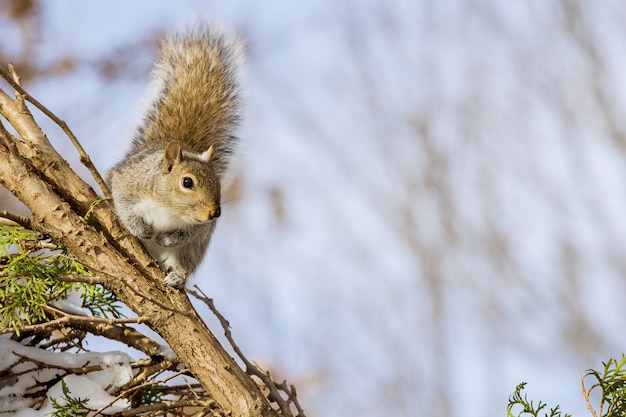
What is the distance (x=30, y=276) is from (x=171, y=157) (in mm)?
1016

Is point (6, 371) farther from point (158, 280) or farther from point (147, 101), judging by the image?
point (147, 101)

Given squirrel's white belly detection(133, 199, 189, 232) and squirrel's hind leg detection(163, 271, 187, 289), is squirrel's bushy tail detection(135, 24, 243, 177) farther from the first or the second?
squirrel's hind leg detection(163, 271, 187, 289)

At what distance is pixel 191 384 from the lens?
63.7 inches

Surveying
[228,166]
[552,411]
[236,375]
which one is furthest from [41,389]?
[228,166]

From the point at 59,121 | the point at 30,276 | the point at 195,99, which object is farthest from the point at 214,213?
the point at 30,276

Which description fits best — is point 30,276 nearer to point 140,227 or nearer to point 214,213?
point 140,227

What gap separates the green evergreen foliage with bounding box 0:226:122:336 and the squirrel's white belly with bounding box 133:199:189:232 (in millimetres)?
678

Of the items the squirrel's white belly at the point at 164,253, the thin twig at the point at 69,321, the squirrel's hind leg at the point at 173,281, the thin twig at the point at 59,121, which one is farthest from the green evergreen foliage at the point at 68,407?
the squirrel's white belly at the point at 164,253

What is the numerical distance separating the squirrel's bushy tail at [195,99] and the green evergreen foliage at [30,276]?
48.1 inches

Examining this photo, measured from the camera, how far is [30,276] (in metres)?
1.53

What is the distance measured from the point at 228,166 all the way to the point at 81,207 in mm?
1128

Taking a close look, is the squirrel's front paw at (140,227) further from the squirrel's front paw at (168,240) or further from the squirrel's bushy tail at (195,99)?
the squirrel's bushy tail at (195,99)

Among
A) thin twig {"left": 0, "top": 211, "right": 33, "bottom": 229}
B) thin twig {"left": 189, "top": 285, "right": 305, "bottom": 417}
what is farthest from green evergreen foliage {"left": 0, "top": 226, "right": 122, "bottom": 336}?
thin twig {"left": 189, "top": 285, "right": 305, "bottom": 417}

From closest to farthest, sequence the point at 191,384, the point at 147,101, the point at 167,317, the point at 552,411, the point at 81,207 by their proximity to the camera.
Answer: the point at 552,411 < the point at 167,317 < the point at 191,384 < the point at 81,207 < the point at 147,101
